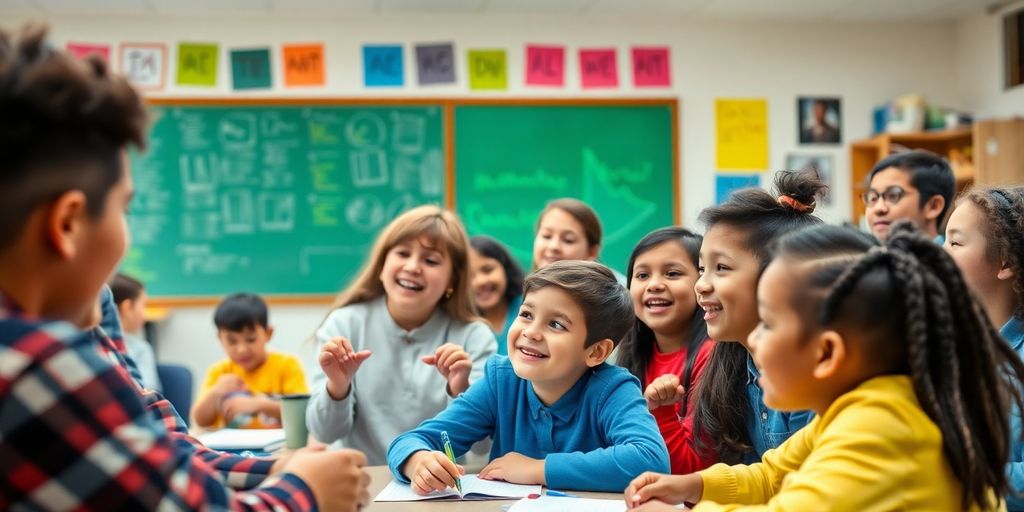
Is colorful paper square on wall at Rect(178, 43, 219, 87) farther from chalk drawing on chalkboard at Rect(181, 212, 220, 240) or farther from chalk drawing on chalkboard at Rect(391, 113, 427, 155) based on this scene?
chalk drawing on chalkboard at Rect(391, 113, 427, 155)

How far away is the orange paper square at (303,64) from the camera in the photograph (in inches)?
191

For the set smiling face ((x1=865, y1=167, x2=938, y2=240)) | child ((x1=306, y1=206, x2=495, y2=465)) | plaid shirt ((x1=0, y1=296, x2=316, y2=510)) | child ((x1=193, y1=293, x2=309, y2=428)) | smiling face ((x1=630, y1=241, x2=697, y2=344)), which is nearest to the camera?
plaid shirt ((x1=0, y1=296, x2=316, y2=510))

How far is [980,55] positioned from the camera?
201 inches

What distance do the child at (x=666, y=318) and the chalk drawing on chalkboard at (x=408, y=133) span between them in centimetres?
304

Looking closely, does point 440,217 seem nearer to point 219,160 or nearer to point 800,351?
point 800,351

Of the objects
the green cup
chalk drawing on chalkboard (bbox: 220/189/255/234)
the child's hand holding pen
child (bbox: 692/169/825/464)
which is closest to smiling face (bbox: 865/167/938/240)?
child (bbox: 692/169/825/464)

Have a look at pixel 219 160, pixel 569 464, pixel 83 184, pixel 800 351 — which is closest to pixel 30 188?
pixel 83 184

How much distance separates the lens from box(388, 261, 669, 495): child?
1525 mm

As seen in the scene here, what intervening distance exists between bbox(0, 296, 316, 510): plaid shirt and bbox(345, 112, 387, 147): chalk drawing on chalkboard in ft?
13.9

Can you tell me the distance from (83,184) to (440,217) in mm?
1630

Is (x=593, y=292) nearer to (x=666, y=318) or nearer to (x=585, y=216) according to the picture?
(x=666, y=318)

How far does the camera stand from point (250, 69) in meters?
4.84

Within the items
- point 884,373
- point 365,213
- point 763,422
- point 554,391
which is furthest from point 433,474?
point 365,213

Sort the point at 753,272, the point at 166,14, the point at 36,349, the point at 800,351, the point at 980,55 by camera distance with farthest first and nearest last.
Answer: the point at 980,55 → the point at 166,14 → the point at 753,272 → the point at 800,351 → the point at 36,349
